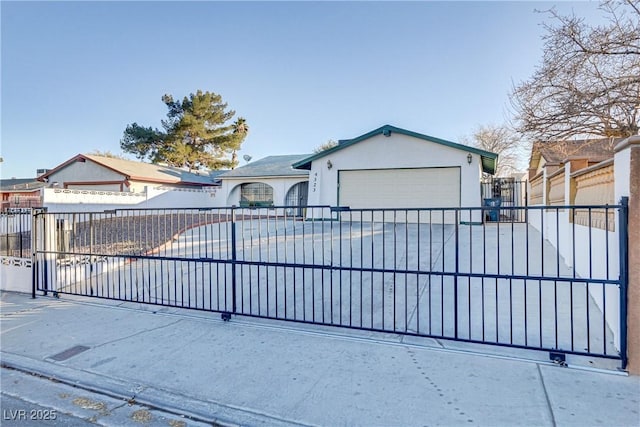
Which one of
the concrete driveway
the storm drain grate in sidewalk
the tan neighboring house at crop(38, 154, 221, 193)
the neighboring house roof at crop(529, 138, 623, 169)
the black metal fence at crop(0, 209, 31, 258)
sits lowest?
the storm drain grate in sidewalk

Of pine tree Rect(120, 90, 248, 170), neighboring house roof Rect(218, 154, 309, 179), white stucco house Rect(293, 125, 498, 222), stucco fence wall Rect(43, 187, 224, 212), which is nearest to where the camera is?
white stucco house Rect(293, 125, 498, 222)

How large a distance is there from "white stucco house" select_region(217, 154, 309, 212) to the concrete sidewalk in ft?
53.0

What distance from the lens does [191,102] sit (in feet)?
115

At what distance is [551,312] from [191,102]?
35984 mm

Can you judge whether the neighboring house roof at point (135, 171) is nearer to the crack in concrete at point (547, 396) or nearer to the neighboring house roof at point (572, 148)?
the neighboring house roof at point (572, 148)

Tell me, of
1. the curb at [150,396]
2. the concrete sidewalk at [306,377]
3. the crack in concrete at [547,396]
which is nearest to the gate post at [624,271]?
the concrete sidewalk at [306,377]

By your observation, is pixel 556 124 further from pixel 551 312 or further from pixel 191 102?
pixel 191 102

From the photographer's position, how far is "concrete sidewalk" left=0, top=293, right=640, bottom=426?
105 inches

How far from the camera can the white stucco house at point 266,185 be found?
20.8 metres

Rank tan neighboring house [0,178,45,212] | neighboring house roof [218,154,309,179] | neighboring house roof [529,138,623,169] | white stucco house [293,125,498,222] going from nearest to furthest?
neighboring house roof [529,138,623,169]
white stucco house [293,125,498,222]
tan neighboring house [0,178,45,212]
neighboring house roof [218,154,309,179]

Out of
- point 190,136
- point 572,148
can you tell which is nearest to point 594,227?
point 572,148

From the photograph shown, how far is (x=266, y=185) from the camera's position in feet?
72.3

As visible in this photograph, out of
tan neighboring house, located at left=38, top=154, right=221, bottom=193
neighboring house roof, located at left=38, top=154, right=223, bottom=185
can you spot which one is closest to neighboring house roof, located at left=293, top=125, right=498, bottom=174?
tan neighboring house, located at left=38, top=154, right=221, bottom=193

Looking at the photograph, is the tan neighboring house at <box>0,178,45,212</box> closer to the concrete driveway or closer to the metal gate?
the metal gate
